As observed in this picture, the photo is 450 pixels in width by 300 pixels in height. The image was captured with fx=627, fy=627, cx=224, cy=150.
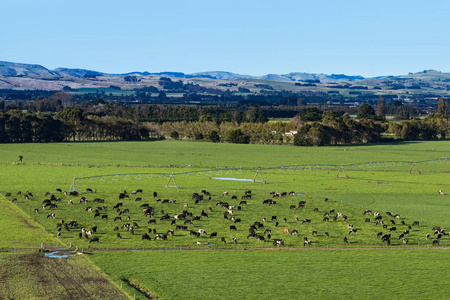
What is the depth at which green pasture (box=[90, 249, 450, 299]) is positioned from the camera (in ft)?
116

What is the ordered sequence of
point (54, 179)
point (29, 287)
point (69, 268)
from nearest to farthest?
point (29, 287), point (69, 268), point (54, 179)

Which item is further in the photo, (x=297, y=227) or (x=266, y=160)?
(x=266, y=160)

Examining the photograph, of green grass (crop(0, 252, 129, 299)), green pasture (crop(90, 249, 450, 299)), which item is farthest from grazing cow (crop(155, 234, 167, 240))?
green grass (crop(0, 252, 129, 299))

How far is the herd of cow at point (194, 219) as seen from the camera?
158ft

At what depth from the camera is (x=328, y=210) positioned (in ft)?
196

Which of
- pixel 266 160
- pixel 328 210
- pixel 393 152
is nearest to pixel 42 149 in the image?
pixel 266 160

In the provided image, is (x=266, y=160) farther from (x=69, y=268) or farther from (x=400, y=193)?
(x=69, y=268)

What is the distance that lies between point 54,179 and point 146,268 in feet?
149

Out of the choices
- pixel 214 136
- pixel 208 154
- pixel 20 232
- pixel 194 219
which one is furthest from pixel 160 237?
pixel 214 136

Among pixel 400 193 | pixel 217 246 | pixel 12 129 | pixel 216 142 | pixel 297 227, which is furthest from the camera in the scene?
pixel 216 142

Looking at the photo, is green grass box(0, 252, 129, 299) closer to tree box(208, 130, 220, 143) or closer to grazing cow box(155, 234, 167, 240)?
grazing cow box(155, 234, 167, 240)

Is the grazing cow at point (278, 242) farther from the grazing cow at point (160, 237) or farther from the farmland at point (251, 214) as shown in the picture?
the grazing cow at point (160, 237)

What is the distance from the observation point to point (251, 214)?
57.4 metres

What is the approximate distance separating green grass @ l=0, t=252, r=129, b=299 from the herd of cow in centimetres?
551
